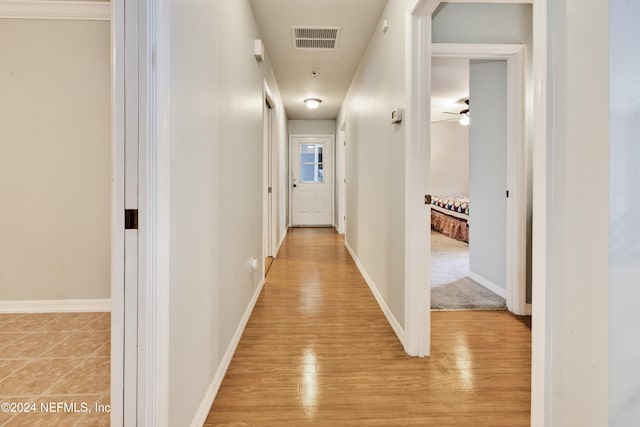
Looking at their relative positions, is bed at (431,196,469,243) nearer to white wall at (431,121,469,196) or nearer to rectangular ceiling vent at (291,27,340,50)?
white wall at (431,121,469,196)

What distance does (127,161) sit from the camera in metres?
0.93

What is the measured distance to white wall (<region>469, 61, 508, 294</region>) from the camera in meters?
2.89

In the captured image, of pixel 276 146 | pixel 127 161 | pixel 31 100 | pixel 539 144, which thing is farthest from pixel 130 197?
pixel 276 146

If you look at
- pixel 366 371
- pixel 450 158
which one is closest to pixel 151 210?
pixel 366 371

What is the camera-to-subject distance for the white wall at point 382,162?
2.15 m

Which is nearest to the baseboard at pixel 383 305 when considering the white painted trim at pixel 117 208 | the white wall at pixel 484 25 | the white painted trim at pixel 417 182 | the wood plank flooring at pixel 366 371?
the wood plank flooring at pixel 366 371

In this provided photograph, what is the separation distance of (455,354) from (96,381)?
6.30 feet

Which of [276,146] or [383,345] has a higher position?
[276,146]

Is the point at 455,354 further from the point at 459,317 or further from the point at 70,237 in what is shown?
the point at 70,237

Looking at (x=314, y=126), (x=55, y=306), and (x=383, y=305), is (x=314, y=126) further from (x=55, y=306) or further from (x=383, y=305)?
(x=55, y=306)

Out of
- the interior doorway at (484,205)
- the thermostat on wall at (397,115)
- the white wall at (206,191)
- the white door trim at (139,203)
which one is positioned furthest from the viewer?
the interior doorway at (484,205)

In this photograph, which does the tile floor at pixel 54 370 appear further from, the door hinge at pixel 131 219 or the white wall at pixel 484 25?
the white wall at pixel 484 25

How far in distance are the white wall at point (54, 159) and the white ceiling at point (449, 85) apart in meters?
3.18

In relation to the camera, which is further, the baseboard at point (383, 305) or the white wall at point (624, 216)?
the baseboard at point (383, 305)
